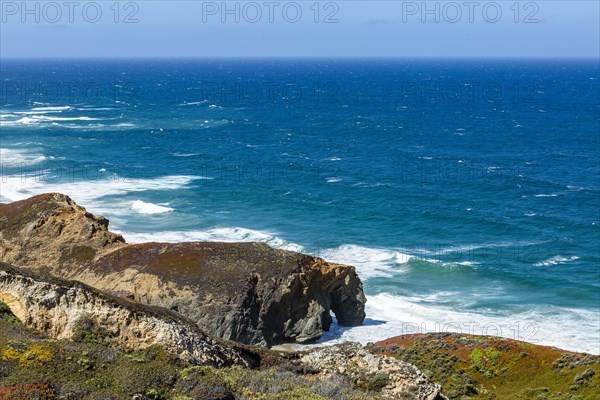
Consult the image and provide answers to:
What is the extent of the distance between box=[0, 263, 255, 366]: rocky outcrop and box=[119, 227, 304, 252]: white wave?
1489 inches

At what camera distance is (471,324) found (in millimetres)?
50906

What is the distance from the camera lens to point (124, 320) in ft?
84.0

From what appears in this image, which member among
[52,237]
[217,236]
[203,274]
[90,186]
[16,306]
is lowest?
[217,236]

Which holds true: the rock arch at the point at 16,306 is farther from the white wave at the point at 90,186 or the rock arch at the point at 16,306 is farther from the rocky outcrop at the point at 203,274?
the white wave at the point at 90,186

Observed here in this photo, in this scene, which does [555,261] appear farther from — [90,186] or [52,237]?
[90,186]

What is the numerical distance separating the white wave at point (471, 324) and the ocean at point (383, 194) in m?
0.14

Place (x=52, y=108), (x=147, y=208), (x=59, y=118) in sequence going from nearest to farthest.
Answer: (x=147, y=208) → (x=59, y=118) → (x=52, y=108)

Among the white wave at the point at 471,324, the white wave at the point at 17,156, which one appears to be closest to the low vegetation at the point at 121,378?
the white wave at the point at 471,324

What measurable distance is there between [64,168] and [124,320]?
73.5 m

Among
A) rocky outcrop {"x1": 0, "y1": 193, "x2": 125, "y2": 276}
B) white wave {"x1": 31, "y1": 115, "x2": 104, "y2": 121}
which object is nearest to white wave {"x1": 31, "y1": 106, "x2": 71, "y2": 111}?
white wave {"x1": 31, "y1": 115, "x2": 104, "y2": 121}

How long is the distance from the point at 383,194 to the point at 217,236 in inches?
961

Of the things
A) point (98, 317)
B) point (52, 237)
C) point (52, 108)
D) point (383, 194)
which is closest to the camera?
point (98, 317)

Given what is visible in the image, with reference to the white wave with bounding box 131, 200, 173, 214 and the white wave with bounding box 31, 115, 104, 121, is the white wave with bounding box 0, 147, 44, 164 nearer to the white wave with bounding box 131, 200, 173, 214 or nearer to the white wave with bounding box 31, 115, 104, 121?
the white wave with bounding box 131, 200, 173, 214

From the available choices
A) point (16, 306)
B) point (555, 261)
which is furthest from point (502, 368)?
point (555, 261)
